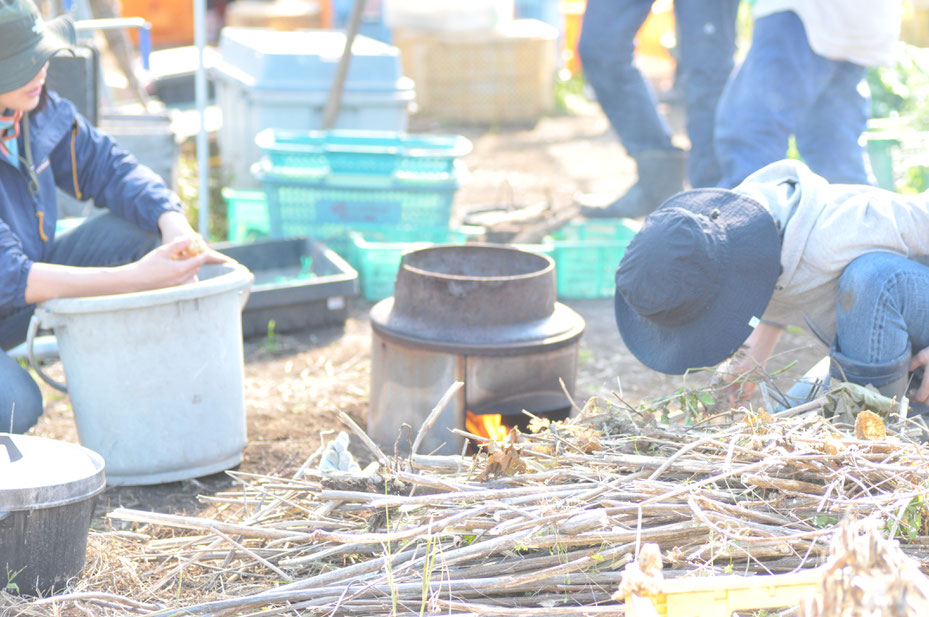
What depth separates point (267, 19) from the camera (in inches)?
424

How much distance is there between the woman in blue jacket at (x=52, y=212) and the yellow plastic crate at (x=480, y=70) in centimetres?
616

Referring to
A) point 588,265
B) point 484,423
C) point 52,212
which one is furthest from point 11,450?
point 588,265

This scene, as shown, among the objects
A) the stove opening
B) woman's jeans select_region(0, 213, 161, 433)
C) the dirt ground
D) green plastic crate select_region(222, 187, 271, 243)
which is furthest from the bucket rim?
green plastic crate select_region(222, 187, 271, 243)

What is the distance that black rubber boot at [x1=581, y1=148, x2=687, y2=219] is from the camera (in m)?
5.88

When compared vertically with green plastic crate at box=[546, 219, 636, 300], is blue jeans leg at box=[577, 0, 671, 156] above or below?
above

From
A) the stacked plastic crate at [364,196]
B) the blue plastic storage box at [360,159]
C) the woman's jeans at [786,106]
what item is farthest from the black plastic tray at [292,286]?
the woman's jeans at [786,106]

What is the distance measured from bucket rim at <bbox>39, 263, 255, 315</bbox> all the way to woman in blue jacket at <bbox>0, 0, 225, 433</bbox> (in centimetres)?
5

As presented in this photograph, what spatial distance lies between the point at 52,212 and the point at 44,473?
1.33 metres

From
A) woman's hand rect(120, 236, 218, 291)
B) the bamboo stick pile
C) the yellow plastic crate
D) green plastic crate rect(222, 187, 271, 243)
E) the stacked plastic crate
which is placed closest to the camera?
the bamboo stick pile

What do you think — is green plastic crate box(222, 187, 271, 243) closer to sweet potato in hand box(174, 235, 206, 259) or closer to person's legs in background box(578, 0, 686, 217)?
person's legs in background box(578, 0, 686, 217)

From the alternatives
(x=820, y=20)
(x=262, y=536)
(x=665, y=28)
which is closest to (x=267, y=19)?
(x=665, y=28)

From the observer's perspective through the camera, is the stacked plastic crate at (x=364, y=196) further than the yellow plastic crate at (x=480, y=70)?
No

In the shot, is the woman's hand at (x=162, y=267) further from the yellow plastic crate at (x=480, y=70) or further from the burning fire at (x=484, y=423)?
the yellow plastic crate at (x=480, y=70)

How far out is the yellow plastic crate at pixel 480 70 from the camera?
9.40m
